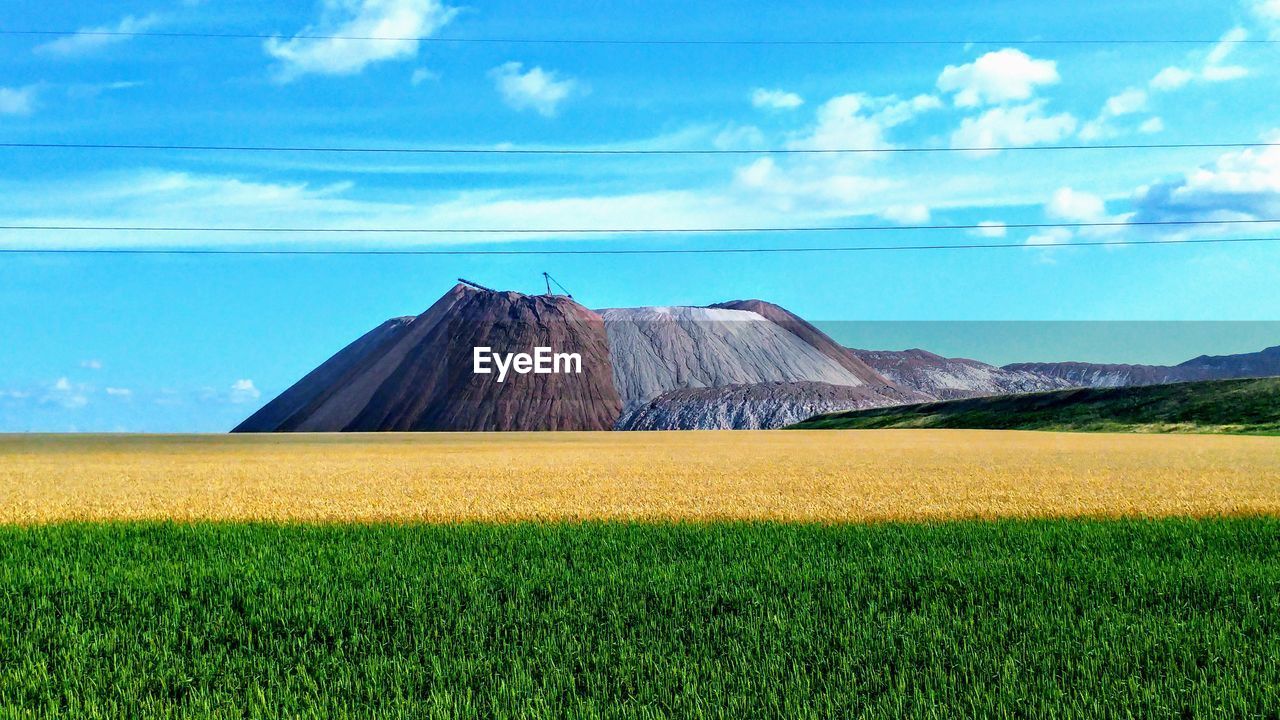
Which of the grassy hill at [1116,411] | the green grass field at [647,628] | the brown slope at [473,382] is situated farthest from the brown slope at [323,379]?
the green grass field at [647,628]

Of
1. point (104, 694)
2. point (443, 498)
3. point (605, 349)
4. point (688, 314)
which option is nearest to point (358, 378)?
point (605, 349)

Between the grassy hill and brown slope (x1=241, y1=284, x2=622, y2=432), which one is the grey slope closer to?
brown slope (x1=241, y1=284, x2=622, y2=432)

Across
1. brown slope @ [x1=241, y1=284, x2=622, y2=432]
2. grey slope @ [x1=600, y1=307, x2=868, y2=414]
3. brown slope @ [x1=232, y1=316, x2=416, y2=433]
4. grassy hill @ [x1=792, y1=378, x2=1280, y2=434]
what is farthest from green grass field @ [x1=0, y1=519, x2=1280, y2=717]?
brown slope @ [x1=232, y1=316, x2=416, y2=433]

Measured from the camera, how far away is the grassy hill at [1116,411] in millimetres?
86150

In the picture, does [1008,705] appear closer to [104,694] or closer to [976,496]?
[104,694]

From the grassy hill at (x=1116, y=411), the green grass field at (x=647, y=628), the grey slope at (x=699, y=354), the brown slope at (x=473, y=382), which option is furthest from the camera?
the grey slope at (x=699, y=354)

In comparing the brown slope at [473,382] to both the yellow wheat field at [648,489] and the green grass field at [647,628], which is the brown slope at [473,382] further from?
the green grass field at [647,628]

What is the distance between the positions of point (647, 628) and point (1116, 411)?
104 metres

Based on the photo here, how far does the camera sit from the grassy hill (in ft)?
283

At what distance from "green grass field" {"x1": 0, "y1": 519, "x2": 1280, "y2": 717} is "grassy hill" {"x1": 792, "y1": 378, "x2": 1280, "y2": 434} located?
81175 millimetres

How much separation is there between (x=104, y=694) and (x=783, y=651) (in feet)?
18.4

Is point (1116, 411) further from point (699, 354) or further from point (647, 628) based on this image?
point (647, 628)

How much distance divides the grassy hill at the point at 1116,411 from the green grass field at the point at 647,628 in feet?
266

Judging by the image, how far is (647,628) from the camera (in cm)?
885
